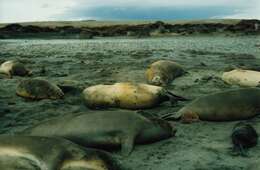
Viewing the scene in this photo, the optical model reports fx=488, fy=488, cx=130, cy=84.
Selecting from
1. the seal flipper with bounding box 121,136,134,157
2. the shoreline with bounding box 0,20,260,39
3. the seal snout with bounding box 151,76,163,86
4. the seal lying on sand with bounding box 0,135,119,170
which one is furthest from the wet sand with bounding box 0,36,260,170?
the shoreline with bounding box 0,20,260,39

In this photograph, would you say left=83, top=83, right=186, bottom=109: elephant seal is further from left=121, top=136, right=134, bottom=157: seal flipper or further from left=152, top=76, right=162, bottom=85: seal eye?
left=121, top=136, right=134, bottom=157: seal flipper

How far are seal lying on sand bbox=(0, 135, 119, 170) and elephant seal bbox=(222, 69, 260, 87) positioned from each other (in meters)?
4.17

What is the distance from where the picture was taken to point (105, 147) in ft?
13.1

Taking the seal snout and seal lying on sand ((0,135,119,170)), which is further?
the seal snout

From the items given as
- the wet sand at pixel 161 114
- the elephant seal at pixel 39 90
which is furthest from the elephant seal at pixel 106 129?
the elephant seal at pixel 39 90

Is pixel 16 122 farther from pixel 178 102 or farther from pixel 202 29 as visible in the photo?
pixel 202 29

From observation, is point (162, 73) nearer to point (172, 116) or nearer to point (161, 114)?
point (161, 114)

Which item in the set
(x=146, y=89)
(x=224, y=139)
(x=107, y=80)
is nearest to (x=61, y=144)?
(x=224, y=139)

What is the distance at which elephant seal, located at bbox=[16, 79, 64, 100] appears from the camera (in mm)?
6262

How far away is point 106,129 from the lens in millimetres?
4020

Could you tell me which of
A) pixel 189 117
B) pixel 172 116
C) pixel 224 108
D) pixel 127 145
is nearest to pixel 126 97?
pixel 172 116

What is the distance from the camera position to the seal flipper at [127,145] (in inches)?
152

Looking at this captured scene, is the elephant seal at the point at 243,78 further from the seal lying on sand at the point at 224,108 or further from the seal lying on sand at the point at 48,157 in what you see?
the seal lying on sand at the point at 48,157

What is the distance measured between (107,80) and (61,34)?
25.8 meters
